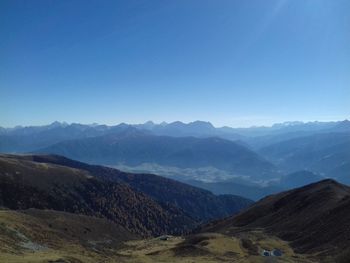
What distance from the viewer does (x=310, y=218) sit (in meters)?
97.4

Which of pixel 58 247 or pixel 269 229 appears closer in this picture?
pixel 58 247

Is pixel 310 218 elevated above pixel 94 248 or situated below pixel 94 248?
below

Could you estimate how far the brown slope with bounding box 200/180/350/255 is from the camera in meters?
76.6

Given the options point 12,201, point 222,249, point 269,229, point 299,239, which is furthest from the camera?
point 12,201

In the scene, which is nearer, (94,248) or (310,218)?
Result: (94,248)

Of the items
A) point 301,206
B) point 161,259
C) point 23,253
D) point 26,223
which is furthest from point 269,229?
point 23,253

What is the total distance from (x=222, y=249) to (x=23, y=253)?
3677 cm

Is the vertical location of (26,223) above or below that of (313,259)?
above

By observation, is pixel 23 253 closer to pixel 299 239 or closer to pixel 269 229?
pixel 299 239

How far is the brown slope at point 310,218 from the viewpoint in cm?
7662

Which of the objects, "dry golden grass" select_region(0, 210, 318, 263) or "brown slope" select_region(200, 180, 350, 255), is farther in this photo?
"brown slope" select_region(200, 180, 350, 255)

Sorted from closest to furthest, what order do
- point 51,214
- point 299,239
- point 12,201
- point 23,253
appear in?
point 23,253 → point 299,239 → point 51,214 → point 12,201

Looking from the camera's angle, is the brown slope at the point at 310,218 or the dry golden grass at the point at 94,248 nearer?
the dry golden grass at the point at 94,248

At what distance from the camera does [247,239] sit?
277 ft
